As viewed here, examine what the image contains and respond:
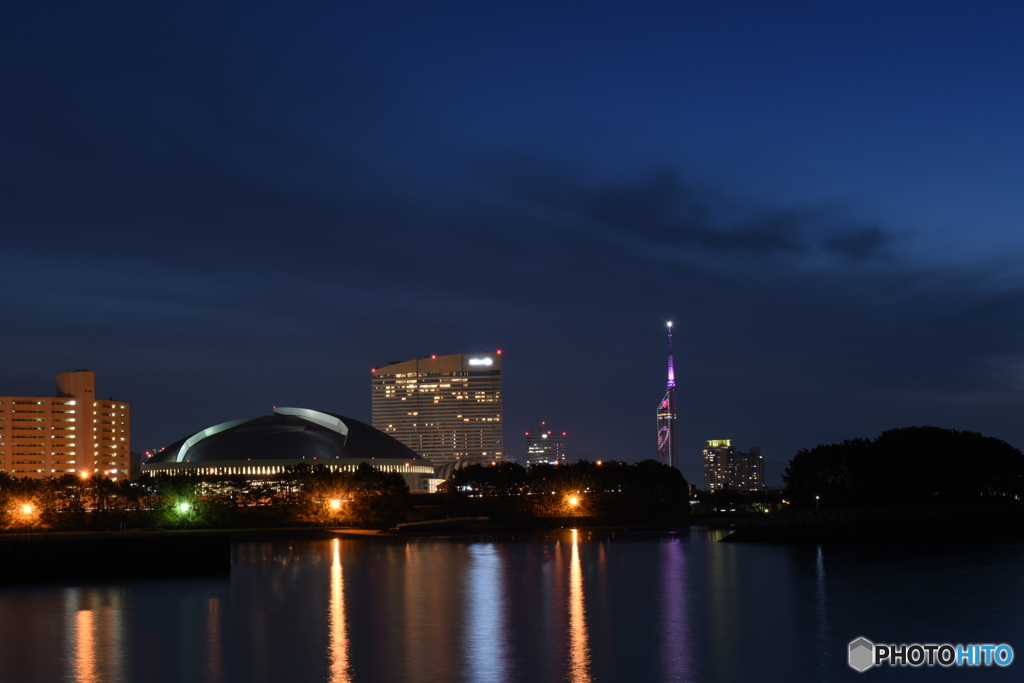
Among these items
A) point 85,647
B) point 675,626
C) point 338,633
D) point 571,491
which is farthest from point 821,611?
point 571,491

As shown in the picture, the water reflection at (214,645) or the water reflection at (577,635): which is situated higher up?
the water reflection at (214,645)

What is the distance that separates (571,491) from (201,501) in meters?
54.3

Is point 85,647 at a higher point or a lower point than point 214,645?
higher

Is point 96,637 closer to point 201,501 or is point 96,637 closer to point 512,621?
point 512,621

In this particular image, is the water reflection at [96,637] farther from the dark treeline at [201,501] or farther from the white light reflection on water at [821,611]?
the dark treeline at [201,501]

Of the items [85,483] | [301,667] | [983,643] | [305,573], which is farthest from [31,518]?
[983,643]

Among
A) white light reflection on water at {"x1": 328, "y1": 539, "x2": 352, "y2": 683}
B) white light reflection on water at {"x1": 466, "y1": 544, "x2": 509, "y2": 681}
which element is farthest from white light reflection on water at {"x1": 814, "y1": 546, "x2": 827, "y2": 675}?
white light reflection on water at {"x1": 328, "y1": 539, "x2": 352, "y2": 683}

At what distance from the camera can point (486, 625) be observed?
131 ft

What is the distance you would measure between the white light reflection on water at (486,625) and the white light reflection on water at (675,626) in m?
5.01

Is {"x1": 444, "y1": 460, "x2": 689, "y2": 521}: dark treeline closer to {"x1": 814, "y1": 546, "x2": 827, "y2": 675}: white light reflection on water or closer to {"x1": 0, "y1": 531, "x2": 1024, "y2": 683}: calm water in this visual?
{"x1": 0, "y1": 531, "x2": 1024, "y2": 683}: calm water

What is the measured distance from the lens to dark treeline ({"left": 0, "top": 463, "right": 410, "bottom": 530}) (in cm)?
11700

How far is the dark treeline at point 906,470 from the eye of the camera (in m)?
116

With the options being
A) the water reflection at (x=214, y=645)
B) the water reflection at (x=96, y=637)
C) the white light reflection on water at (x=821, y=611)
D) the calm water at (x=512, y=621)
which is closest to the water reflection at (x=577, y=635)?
the calm water at (x=512, y=621)

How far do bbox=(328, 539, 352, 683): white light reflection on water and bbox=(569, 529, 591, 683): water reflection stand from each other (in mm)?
6580
